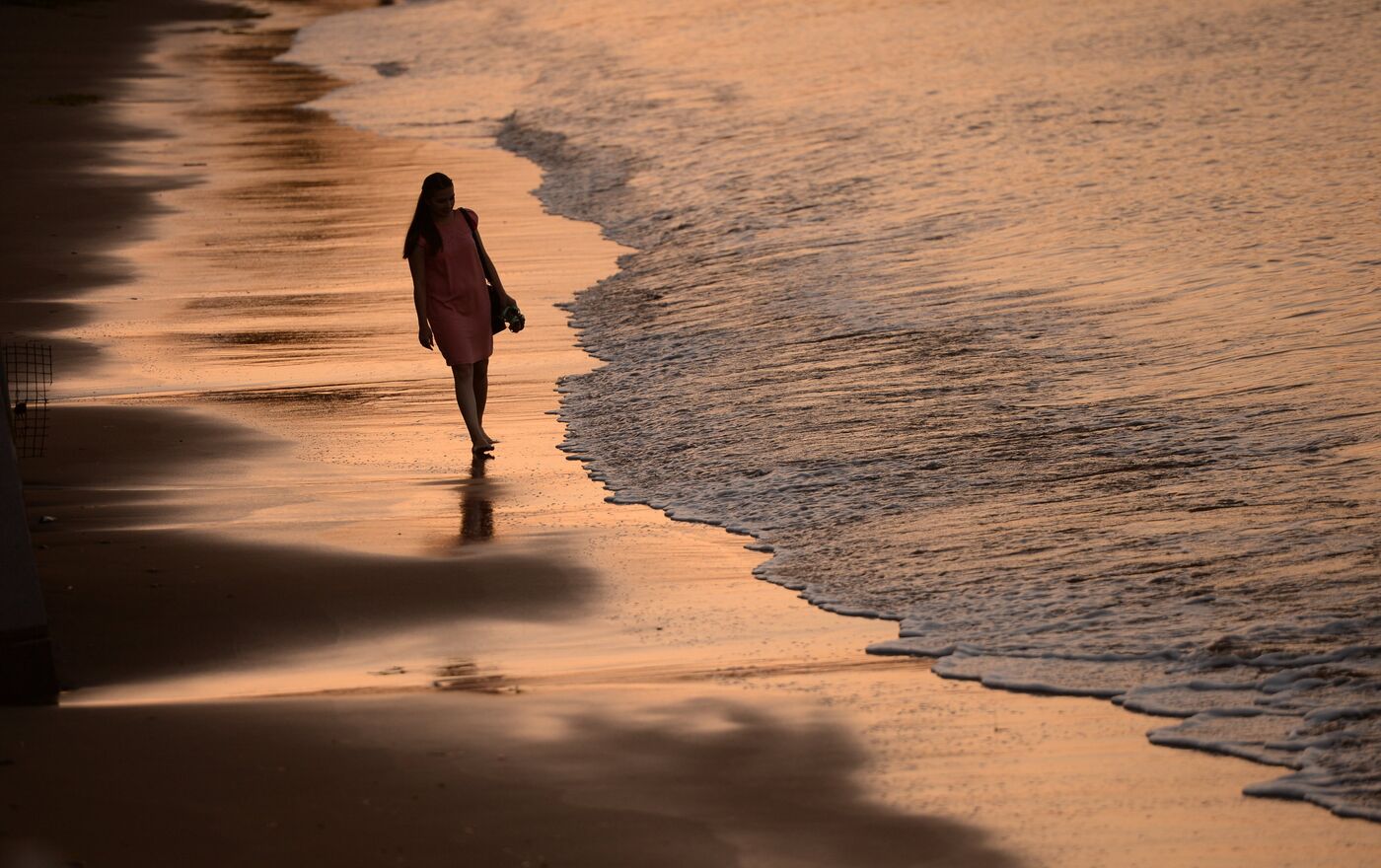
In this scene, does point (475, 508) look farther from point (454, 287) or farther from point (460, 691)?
point (460, 691)

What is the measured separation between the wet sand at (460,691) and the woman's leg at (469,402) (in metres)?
0.11

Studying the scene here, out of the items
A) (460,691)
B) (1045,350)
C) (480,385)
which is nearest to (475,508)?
(480,385)

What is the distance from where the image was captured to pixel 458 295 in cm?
930

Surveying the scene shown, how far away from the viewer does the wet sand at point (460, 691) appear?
185 inches

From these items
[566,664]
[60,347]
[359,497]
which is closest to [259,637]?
[566,664]

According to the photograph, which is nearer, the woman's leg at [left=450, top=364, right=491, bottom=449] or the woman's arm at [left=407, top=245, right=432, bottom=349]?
the woman's leg at [left=450, top=364, right=491, bottom=449]

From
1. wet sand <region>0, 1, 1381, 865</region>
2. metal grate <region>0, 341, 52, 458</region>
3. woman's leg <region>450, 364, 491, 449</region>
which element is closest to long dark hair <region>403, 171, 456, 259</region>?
woman's leg <region>450, 364, 491, 449</region>

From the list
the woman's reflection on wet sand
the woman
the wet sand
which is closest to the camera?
the wet sand

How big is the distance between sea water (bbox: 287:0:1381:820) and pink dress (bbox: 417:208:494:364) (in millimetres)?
770

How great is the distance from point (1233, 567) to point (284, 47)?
111 ft

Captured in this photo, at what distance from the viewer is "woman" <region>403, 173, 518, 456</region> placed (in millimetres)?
9156

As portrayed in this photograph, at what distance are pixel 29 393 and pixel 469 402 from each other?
9.42 feet

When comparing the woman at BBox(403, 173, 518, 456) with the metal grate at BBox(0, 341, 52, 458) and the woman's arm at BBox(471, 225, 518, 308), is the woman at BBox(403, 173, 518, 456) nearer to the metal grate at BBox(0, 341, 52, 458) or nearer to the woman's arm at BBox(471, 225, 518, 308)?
the woman's arm at BBox(471, 225, 518, 308)

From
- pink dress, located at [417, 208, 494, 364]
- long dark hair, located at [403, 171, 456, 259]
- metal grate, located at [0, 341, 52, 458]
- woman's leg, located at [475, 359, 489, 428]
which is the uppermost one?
long dark hair, located at [403, 171, 456, 259]
